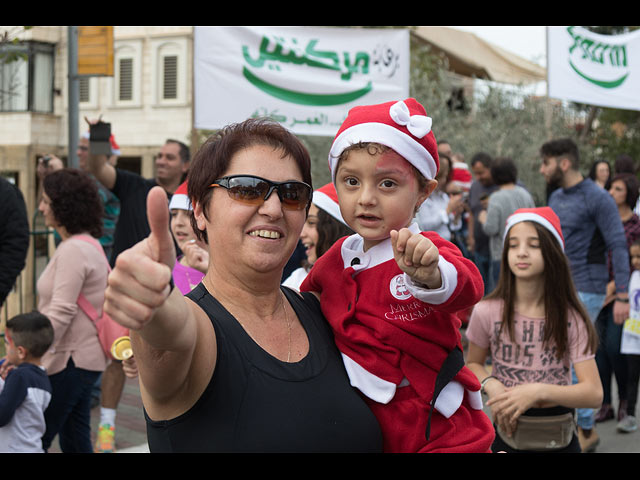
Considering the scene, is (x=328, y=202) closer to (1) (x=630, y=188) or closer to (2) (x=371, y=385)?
(2) (x=371, y=385)

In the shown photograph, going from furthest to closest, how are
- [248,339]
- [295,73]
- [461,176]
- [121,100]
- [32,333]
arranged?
[121,100] < [461,176] < [295,73] < [32,333] < [248,339]

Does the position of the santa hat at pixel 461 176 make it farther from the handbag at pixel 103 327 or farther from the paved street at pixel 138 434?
the handbag at pixel 103 327

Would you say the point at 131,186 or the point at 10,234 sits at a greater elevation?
the point at 131,186

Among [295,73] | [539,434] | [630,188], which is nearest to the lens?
[539,434]

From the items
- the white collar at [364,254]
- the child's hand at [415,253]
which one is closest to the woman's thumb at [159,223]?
the child's hand at [415,253]

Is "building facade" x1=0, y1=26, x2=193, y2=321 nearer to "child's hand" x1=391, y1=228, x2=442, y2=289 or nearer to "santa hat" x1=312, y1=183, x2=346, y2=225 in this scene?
"santa hat" x1=312, y1=183, x2=346, y2=225

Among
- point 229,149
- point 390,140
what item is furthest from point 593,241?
point 229,149

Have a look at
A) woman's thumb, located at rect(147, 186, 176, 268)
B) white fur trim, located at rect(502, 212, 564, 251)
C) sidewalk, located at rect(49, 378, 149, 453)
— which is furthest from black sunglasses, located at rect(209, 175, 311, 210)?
sidewalk, located at rect(49, 378, 149, 453)

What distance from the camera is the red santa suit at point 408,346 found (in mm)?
2305

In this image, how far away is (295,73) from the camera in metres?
8.03

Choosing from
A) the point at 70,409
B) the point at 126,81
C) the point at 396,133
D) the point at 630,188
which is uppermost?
the point at 126,81

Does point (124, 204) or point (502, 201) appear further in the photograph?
point (502, 201)

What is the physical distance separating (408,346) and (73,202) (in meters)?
3.72
